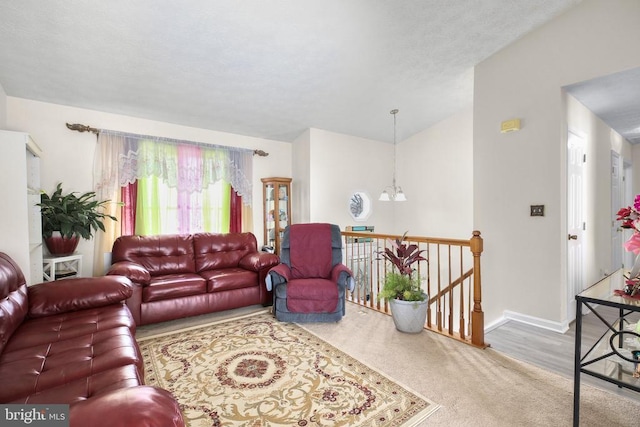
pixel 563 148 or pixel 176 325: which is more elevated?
pixel 563 148

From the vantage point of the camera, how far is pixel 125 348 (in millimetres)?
1561

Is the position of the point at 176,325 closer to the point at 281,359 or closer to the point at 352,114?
the point at 281,359

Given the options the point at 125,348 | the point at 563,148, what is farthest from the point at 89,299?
the point at 563,148

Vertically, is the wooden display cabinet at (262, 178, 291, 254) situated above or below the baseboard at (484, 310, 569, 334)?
above

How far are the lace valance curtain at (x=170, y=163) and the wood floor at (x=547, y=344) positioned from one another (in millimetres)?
3645

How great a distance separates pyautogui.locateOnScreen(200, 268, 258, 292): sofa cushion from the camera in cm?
321

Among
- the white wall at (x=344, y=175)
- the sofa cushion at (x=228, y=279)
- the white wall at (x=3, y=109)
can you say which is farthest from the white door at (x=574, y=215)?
the white wall at (x=3, y=109)

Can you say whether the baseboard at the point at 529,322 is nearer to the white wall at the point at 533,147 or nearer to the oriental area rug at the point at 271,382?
the white wall at the point at 533,147

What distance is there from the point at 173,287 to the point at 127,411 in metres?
2.45

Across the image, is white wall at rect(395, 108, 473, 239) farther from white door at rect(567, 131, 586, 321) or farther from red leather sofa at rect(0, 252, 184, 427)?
red leather sofa at rect(0, 252, 184, 427)

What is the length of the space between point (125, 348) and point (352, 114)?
3871 millimetres

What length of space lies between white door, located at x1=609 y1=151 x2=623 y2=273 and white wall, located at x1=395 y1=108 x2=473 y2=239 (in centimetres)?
181

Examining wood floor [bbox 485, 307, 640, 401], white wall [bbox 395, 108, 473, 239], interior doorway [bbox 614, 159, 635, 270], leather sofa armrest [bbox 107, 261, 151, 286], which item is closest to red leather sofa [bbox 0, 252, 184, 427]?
leather sofa armrest [bbox 107, 261, 151, 286]

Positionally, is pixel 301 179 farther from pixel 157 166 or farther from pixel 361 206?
pixel 157 166
